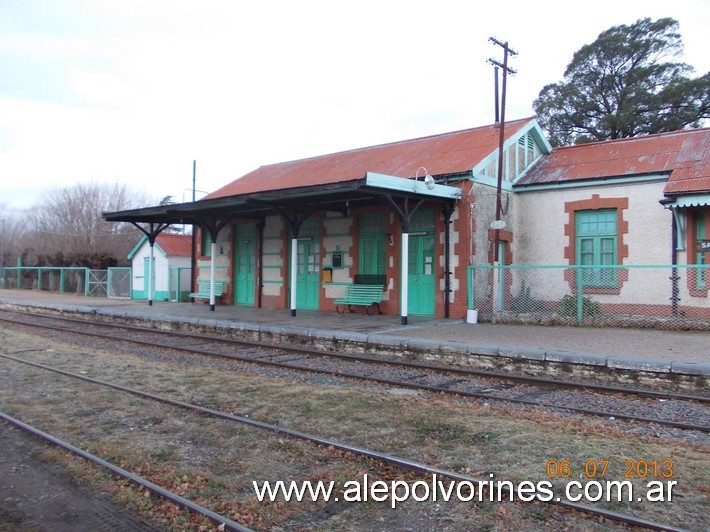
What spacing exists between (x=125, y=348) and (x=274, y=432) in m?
7.71

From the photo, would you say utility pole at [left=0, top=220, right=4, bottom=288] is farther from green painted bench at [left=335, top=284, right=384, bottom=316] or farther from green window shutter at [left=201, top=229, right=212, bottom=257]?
green painted bench at [left=335, top=284, right=384, bottom=316]

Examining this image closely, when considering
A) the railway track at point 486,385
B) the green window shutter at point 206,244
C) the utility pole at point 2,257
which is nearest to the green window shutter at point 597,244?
the railway track at point 486,385

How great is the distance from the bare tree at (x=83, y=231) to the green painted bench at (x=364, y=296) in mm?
26869

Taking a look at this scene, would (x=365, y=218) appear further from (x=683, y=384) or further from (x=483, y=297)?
(x=683, y=384)

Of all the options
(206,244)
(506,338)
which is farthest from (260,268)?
(506,338)

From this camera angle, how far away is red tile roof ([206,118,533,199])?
16.8m

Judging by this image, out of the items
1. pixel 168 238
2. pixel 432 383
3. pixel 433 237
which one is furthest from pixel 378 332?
pixel 168 238

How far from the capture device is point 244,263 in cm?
2138

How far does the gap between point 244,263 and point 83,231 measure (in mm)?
22599

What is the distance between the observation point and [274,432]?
552 centimetres

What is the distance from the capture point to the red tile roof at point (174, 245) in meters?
26.0

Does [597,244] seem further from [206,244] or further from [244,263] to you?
[206,244]

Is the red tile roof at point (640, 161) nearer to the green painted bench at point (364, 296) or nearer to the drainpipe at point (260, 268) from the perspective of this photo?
the green painted bench at point (364, 296)

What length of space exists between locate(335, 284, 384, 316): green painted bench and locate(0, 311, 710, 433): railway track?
4.78 metres
